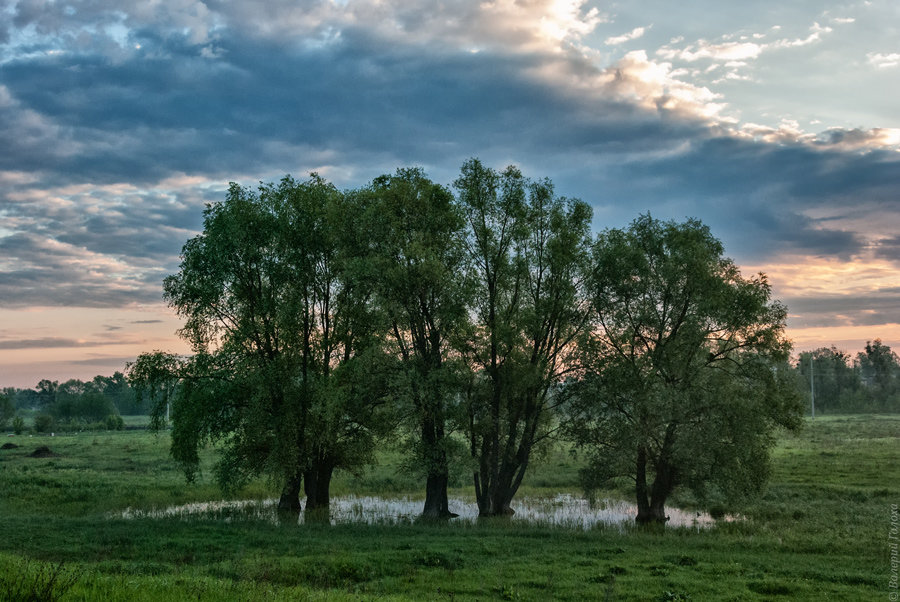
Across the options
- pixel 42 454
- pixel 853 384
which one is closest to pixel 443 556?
pixel 42 454

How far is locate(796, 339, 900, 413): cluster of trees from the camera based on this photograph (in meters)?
167

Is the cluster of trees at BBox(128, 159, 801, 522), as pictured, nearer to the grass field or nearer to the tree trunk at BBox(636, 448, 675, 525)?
the tree trunk at BBox(636, 448, 675, 525)

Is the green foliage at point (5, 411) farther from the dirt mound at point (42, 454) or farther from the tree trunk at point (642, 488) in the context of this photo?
the tree trunk at point (642, 488)

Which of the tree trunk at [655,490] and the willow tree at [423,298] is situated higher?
the willow tree at [423,298]

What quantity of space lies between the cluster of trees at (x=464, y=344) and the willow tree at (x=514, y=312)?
0.12 meters

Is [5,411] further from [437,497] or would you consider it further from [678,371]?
[678,371]

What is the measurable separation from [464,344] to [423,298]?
11.3 feet

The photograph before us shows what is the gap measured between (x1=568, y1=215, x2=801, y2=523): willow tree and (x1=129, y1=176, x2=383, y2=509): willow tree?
12810 millimetres

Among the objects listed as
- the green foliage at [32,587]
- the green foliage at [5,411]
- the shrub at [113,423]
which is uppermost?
the green foliage at [32,587]

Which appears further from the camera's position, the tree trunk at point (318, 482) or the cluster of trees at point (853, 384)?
the cluster of trees at point (853, 384)

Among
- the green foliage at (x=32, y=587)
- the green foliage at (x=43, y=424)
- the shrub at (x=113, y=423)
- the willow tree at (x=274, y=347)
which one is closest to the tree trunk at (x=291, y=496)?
the willow tree at (x=274, y=347)

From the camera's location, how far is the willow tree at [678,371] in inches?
1226

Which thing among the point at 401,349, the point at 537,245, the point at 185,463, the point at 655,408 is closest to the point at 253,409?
the point at 185,463

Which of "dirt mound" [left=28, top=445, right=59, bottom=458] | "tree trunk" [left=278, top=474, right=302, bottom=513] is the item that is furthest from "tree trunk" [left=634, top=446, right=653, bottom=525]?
"dirt mound" [left=28, top=445, right=59, bottom=458]
